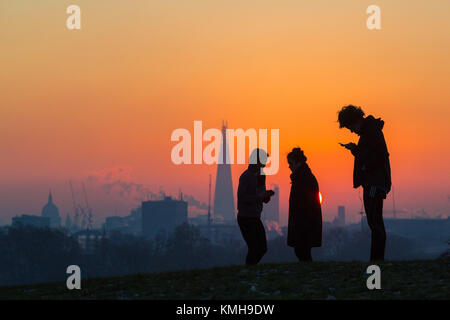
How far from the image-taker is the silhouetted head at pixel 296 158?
1792 centimetres

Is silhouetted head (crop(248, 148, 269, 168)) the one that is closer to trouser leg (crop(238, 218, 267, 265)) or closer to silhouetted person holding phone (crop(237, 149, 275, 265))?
silhouetted person holding phone (crop(237, 149, 275, 265))

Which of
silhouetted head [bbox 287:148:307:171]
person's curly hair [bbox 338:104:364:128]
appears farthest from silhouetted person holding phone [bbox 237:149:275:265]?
person's curly hair [bbox 338:104:364:128]

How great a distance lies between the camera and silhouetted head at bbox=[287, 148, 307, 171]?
706 inches

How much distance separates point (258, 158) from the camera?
17.8 metres

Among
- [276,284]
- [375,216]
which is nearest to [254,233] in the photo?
[276,284]

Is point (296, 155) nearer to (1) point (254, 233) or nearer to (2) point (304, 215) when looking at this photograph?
(2) point (304, 215)

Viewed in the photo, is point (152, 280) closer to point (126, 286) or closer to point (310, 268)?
point (126, 286)

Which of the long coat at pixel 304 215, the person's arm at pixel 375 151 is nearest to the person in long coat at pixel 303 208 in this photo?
the long coat at pixel 304 215

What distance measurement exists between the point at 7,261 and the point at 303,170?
18601cm

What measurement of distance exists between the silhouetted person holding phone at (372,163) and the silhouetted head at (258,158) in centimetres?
194

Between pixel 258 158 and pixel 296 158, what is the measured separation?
0.78m
